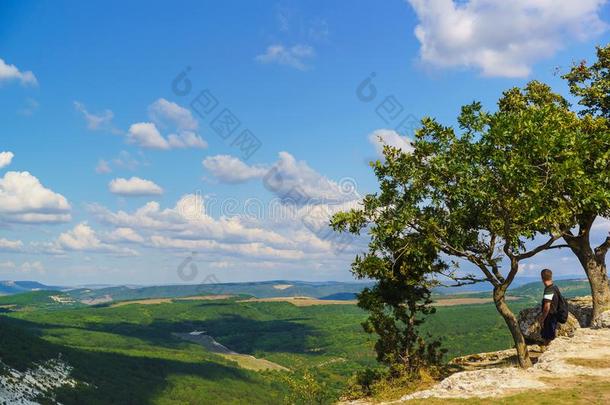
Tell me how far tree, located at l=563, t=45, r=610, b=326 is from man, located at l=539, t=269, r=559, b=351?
4.63 metres

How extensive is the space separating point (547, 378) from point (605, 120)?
838 inches

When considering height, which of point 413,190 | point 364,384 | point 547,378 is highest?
point 413,190

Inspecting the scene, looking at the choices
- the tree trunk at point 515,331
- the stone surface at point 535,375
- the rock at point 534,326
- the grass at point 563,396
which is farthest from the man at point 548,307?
the rock at point 534,326

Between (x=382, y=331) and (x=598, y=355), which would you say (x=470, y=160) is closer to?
(x=598, y=355)

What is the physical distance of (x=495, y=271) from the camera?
32906mm

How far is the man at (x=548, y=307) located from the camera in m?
29.2

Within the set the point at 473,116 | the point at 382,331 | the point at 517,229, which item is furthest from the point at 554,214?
the point at 382,331

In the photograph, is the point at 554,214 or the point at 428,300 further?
the point at 428,300

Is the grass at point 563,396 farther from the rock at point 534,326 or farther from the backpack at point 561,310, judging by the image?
the rock at point 534,326

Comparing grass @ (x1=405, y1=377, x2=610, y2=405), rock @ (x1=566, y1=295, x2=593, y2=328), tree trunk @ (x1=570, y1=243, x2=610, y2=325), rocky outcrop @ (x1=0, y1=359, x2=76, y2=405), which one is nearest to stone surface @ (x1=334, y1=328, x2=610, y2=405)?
grass @ (x1=405, y1=377, x2=610, y2=405)

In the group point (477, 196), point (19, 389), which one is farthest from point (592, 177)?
point (19, 389)

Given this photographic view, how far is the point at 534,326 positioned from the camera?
39375mm

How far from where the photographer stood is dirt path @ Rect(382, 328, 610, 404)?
2531 cm

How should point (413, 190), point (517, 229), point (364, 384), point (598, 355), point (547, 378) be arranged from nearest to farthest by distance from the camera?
point (547, 378), point (598, 355), point (517, 229), point (413, 190), point (364, 384)
